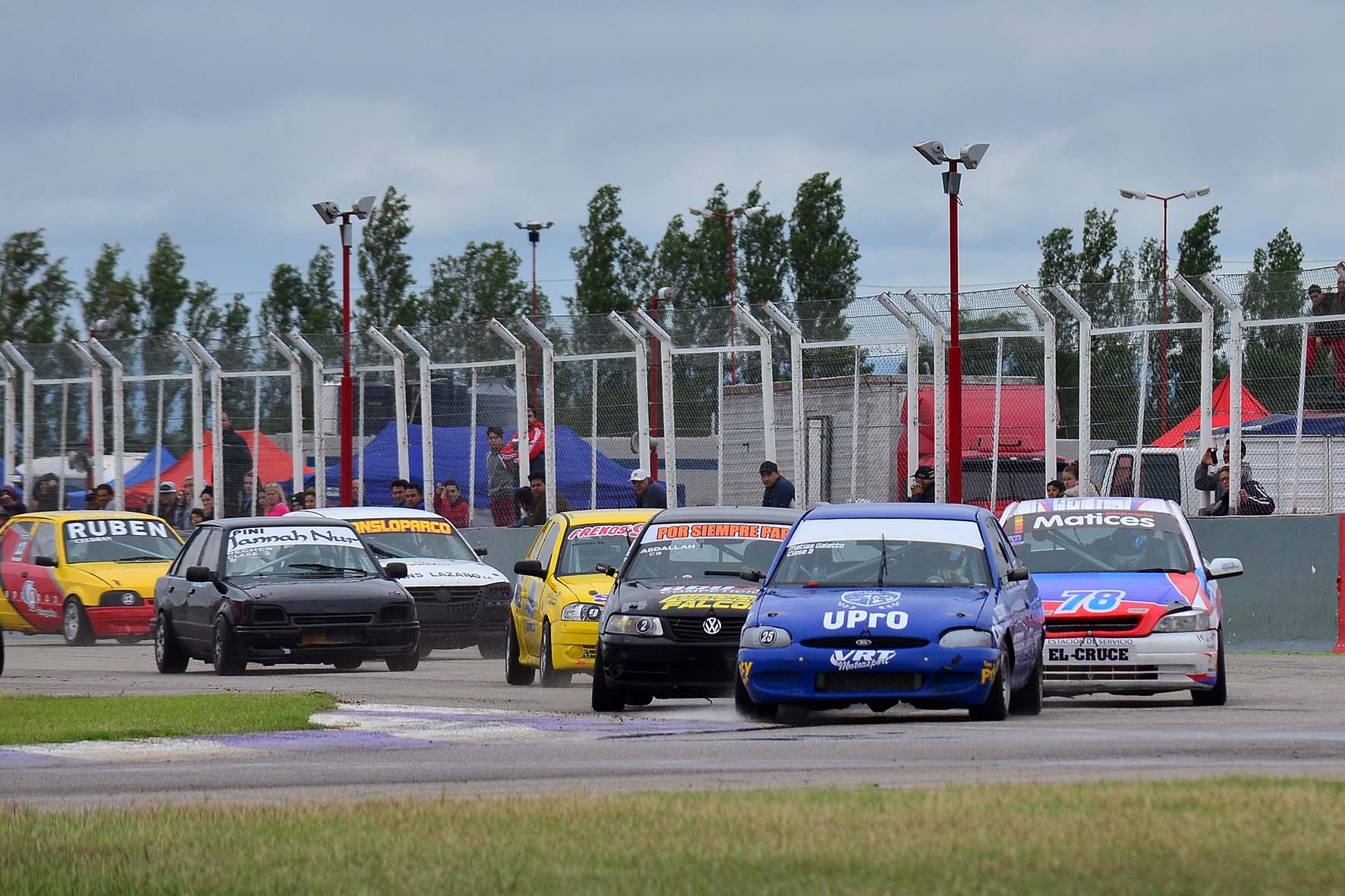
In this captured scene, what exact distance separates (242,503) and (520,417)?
19.3 feet

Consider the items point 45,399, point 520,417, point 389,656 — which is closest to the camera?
point 389,656

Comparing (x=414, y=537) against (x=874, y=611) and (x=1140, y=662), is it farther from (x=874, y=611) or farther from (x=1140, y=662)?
(x=874, y=611)

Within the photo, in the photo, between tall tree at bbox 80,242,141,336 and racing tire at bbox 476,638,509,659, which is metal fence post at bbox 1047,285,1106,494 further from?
tall tree at bbox 80,242,141,336

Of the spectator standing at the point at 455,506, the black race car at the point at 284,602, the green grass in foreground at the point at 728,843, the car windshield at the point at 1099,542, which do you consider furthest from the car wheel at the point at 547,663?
the spectator standing at the point at 455,506

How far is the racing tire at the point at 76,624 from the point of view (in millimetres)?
25328

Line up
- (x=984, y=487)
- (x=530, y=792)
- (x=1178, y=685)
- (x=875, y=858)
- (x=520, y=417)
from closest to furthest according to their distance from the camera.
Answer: (x=875, y=858) → (x=530, y=792) → (x=1178, y=685) → (x=984, y=487) → (x=520, y=417)

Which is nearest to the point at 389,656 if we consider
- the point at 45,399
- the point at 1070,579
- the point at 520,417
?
the point at 1070,579

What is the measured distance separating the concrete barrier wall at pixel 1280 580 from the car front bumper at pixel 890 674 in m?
9.03

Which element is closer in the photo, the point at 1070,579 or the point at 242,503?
the point at 1070,579

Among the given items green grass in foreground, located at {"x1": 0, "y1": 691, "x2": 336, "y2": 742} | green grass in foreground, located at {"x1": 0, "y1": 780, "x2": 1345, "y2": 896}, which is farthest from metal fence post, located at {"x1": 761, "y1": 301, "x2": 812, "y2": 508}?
green grass in foreground, located at {"x1": 0, "y1": 780, "x2": 1345, "y2": 896}

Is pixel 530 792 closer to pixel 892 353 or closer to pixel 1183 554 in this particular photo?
pixel 1183 554

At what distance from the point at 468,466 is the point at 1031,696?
16212mm

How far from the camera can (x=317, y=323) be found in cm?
8350

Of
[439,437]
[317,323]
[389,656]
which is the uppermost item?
[317,323]
